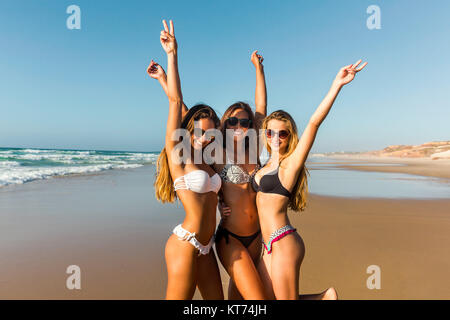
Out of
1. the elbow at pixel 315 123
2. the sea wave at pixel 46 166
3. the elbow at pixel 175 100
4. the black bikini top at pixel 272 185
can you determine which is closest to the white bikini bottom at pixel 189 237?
the black bikini top at pixel 272 185

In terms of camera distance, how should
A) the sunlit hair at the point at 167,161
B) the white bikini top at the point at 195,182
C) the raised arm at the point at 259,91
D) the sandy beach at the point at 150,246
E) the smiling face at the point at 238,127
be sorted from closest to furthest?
1. the white bikini top at the point at 195,182
2. the sunlit hair at the point at 167,161
3. the smiling face at the point at 238,127
4. the raised arm at the point at 259,91
5. the sandy beach at the point at 150,246

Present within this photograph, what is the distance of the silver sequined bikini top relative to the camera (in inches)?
125

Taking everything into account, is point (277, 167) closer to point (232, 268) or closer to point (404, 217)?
point (232, 268)

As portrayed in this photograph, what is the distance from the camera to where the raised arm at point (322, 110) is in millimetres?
2750

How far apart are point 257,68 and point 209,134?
1700mm

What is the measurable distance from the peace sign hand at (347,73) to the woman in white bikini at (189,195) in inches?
52.7

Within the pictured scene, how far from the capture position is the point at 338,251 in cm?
576

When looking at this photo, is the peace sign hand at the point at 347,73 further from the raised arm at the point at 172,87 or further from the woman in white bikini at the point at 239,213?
the raised arm at the point at 172,87

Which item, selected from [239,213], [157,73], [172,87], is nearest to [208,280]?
[239,213]

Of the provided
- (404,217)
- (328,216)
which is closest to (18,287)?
(328,216)

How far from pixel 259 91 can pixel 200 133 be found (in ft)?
4.72

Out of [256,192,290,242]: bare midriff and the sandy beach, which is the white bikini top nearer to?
[256,192,290,242]: bare midriff

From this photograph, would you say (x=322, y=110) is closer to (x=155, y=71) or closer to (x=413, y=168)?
(x=155, y=71)

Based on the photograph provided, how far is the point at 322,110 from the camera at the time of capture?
9.02 ft
